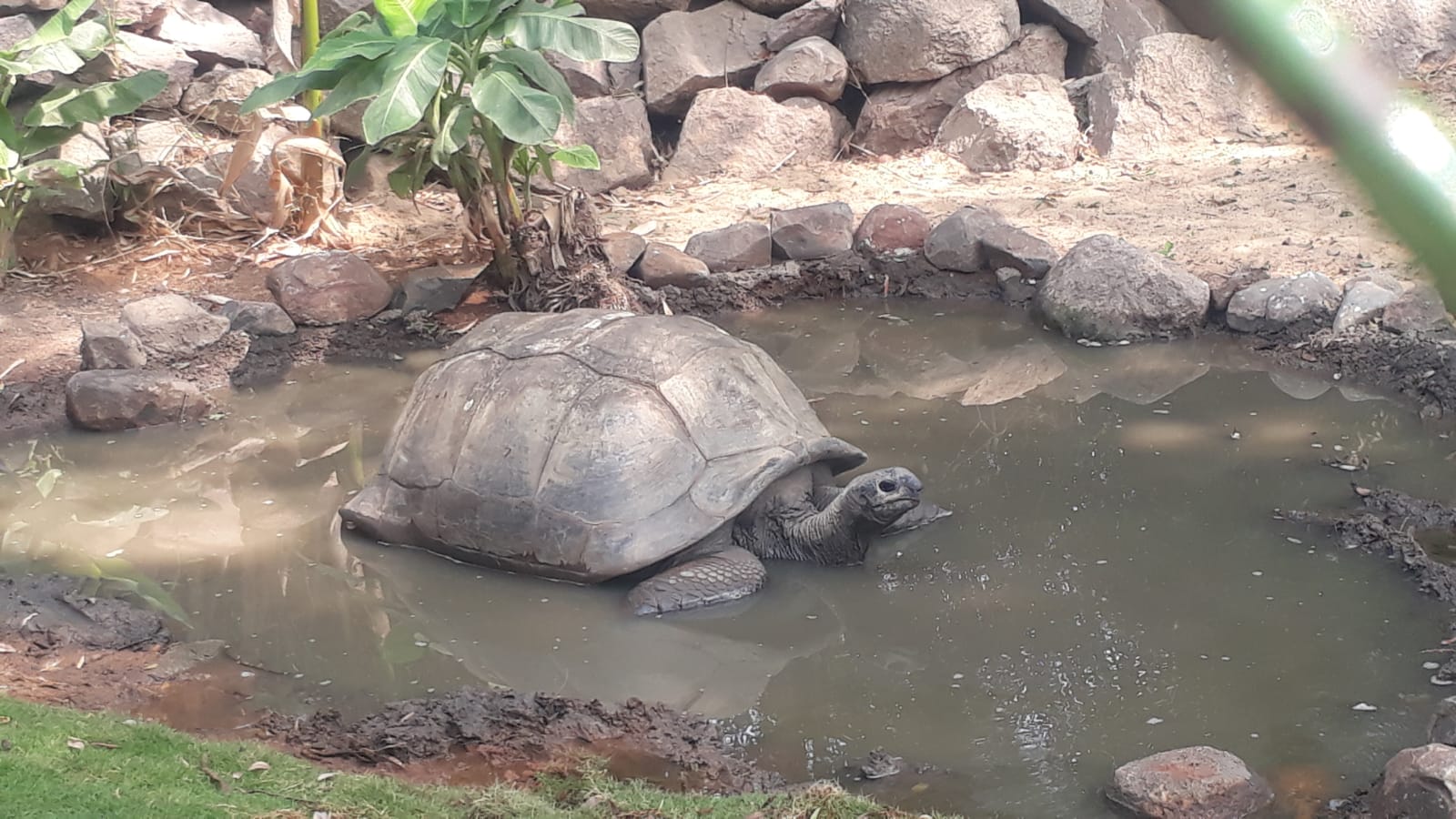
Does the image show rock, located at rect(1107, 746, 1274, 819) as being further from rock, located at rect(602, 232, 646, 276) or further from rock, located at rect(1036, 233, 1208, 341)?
rock, located at rect(602, 232, 646, 276)

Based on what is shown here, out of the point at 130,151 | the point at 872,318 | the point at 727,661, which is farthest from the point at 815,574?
the point at 130,151

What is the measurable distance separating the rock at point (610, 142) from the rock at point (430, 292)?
2615mm

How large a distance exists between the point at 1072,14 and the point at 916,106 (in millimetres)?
1721

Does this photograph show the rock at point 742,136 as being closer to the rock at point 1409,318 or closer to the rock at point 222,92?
the rock at point 222,92

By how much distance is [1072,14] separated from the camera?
1240cm

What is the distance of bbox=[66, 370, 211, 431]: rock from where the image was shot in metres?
7.14

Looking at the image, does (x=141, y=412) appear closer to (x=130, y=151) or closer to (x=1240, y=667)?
(x=130, y=151)

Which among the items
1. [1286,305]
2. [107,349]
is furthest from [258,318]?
[1286,305]

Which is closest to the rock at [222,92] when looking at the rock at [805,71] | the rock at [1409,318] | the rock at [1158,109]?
the rock at [805,71]

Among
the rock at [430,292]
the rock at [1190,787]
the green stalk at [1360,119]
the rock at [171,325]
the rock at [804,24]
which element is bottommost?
the rock at [430,292]

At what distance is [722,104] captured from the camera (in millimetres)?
11961

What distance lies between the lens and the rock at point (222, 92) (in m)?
10.7

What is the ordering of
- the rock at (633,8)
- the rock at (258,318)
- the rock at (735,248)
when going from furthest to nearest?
the rock at (633,8), the rock at (735,248), the rock at (258,318)

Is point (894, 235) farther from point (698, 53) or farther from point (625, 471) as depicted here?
point (625, 471)
